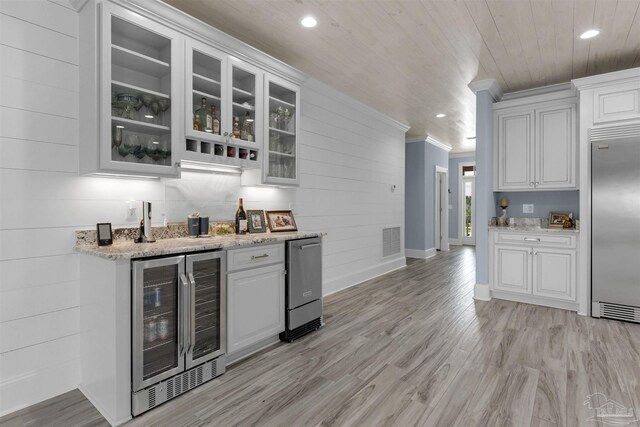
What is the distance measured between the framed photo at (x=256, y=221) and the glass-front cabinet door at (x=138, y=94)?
0.97 metres

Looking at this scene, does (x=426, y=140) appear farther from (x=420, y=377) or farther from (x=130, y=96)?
(x=130, y=96)

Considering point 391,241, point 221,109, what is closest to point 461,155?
point 391,241

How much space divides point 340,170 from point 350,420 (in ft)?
11.1

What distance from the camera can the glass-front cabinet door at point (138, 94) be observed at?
2.14 m

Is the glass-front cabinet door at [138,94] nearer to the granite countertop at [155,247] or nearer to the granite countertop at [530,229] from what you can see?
the granite countertop at [155,247]

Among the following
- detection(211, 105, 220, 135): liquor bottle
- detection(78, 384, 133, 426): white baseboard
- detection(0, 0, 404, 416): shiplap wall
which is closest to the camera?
detection(78, 384, 133, 426): white baseboard

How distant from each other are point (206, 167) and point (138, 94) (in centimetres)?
79

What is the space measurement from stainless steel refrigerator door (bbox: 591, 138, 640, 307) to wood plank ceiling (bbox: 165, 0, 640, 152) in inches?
41.5

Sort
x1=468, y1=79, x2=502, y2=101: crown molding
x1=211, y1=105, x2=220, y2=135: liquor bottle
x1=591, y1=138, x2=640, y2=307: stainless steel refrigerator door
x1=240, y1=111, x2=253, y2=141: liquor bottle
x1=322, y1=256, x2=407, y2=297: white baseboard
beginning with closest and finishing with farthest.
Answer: x1=211, y1=105, x2=220, y2=135: liquor bottle < x1=240, y1=111, x2=253, y2=141: liquor bottle < x1=591, y1=138, x2=640, y2=307: stainless steel refrigerator door < x1=468, y1=79, x2=502, y2=101: crown molding < x1=322, y1=256, x2=407, y2=297: white baseboard

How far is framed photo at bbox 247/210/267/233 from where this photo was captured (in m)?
3.30

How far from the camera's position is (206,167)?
9.70 feet

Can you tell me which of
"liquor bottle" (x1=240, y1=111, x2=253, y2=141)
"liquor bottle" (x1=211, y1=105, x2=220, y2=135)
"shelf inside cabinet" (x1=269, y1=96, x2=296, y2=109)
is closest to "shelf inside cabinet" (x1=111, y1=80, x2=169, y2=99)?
"liquor bottle" (x1=211, y1=105, x2=220, y2=135)

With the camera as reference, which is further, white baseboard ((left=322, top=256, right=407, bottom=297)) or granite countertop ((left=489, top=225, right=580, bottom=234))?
white baseboard ((left=322, top=256, right=407, bottom=297))

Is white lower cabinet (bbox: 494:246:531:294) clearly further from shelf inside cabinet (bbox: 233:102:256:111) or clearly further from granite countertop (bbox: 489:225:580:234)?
shelf inside cabinet (bbox: 233:102:256:111)
